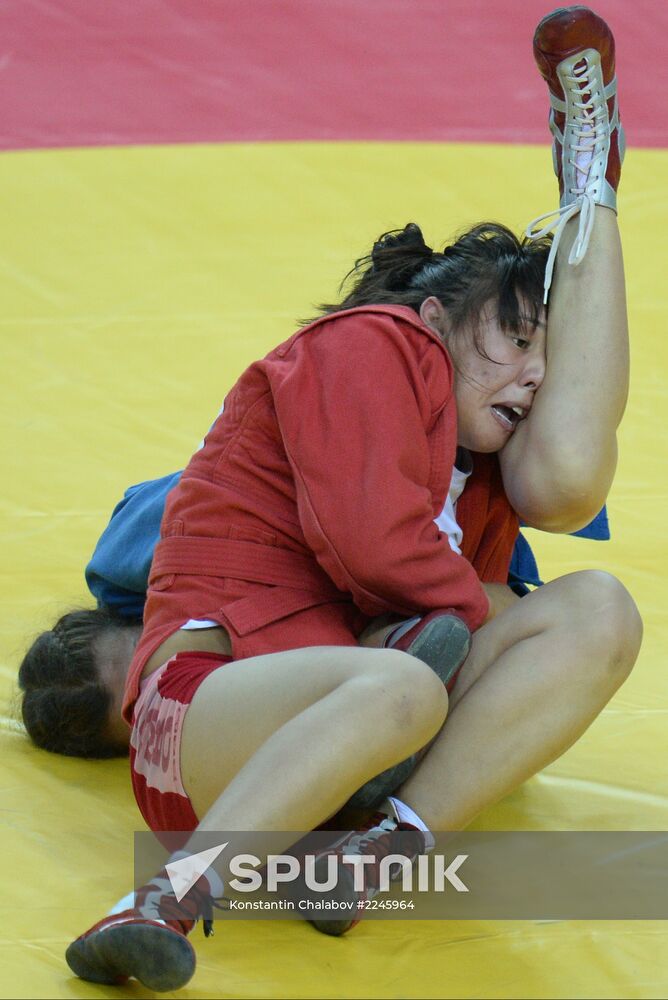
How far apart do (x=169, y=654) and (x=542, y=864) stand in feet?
1.75

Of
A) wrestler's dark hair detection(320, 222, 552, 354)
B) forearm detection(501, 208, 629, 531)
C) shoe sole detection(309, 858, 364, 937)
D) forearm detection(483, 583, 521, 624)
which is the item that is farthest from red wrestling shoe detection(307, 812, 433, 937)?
wrestler's dark hair detection(320, 222, 552, 354)

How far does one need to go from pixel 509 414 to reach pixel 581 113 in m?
0.40

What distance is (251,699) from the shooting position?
1539 millimetres

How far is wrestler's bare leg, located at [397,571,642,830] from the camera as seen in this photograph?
1670 mm

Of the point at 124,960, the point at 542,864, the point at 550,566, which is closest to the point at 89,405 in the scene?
the point at 550,566

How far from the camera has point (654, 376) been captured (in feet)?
11.1

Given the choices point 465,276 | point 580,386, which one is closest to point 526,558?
point 580,386

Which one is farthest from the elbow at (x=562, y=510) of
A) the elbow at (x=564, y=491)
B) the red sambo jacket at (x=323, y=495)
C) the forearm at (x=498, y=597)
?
the red sambo jacket at (x=323, y=495)

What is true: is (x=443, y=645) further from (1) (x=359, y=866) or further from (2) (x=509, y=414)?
(2) (x=509, y=414)

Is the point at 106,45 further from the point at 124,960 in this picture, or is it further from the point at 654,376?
the point at 124,960

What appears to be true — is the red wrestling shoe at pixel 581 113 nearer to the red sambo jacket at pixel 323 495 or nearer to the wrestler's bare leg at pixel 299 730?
the red sambo jacket at pixel 323 495

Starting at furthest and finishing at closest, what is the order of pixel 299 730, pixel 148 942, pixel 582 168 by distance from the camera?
pixel 582 168
pixel 299 730
pixel 148 942

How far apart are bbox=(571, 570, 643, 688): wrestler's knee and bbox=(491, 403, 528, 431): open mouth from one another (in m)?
0.26

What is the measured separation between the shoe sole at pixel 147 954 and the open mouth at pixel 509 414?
0.80 metres
